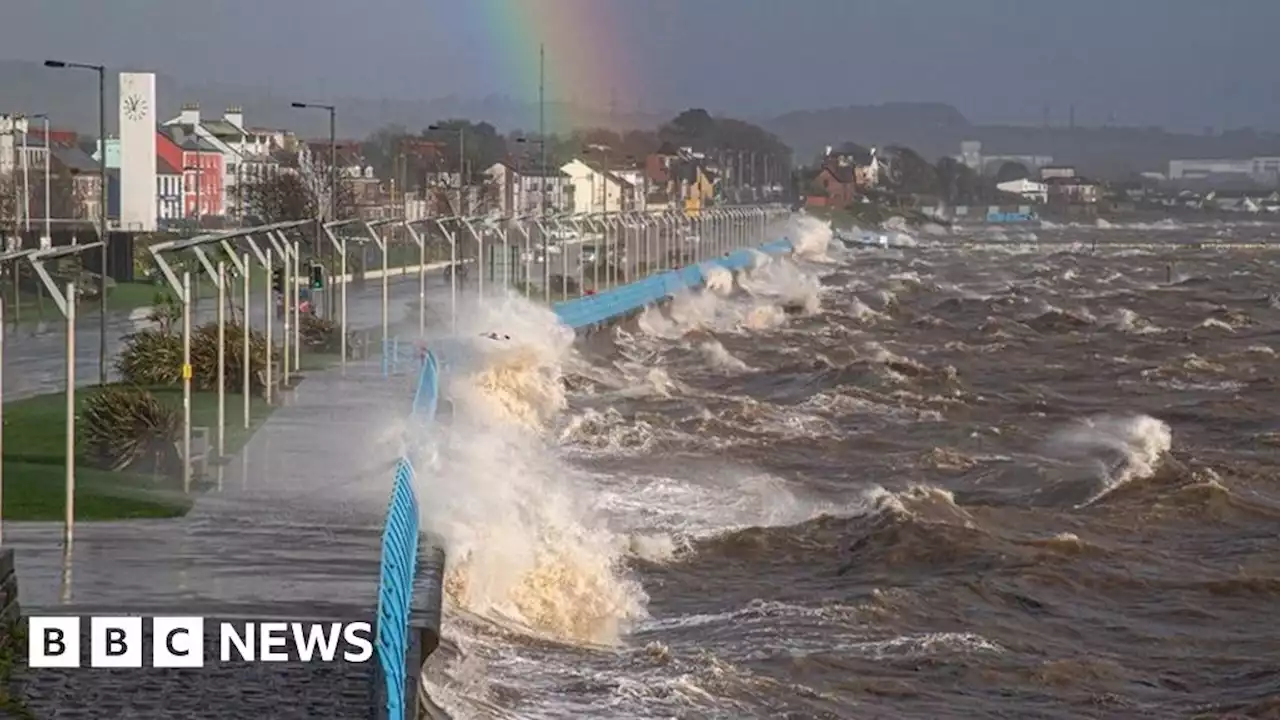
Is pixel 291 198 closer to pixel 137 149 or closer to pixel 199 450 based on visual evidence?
pixel 137 149

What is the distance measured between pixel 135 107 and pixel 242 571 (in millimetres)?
57643

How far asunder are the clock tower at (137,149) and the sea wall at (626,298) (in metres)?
15.2

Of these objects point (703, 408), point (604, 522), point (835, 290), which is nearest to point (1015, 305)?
point (835, 290)

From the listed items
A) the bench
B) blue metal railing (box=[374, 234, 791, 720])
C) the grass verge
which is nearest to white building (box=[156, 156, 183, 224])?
blue metal railing (box=[374, 234, 791, 720])

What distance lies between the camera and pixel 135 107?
234 feet

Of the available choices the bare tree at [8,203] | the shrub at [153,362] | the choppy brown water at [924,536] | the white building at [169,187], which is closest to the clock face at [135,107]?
the bare tree at [8,203]

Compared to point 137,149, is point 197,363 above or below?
below

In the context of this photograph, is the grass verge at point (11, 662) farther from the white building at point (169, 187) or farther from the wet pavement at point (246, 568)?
the white building at point (169, 187)

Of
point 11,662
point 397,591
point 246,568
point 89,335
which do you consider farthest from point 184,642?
point 89,335

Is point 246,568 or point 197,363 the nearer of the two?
point 246,568

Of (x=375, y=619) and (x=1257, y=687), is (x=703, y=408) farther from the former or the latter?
(x=375, y=619)

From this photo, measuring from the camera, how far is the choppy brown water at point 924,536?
1752cm

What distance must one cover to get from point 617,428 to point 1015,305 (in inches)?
1988

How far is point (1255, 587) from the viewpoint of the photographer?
74.5ft
